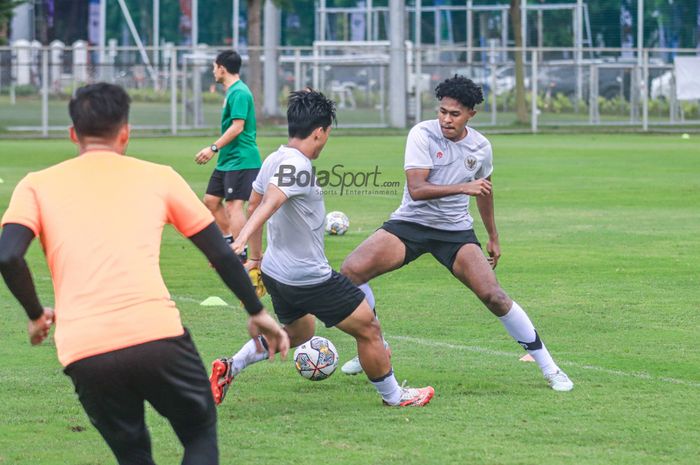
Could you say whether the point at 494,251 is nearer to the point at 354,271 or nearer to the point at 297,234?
the point at 354,271

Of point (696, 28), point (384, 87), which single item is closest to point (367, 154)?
point (384, 87)

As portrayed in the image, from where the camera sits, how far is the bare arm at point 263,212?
21.7 feet

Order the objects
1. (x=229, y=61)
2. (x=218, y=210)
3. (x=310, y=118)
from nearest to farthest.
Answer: (x=310, y=118), (x=229, y=61), (x=218, y=210)

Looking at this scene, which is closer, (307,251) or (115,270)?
(115,270)

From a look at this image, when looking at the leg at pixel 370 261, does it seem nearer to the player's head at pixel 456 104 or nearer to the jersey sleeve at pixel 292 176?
the player's head at pixel 456 104

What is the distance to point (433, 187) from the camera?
319 inches

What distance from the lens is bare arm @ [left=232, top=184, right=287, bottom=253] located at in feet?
21.7

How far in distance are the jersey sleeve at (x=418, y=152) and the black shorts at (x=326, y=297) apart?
4.21ft

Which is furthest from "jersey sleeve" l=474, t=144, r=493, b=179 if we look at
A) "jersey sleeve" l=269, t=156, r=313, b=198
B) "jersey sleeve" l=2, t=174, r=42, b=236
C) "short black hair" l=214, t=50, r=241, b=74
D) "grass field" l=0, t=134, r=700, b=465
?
"short black hair" l=214, t=50, r=241, b=74

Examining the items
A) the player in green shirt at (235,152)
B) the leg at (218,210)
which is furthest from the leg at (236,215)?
the leg at (218,210)

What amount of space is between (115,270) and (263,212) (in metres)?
2.31

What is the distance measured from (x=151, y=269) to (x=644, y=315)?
6.51 metres

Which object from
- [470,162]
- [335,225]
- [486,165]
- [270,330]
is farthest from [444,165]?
[335,225]
